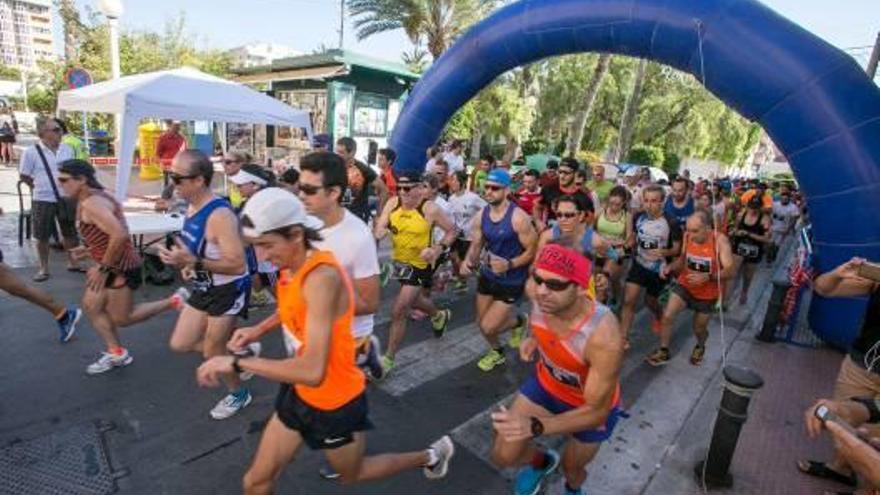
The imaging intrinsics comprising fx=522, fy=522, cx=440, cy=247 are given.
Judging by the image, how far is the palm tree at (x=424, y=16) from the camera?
69.2 ft

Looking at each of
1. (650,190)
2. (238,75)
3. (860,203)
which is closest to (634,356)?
(650,190)

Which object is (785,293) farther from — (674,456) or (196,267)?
(196,267)

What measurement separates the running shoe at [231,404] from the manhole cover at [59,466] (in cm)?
75

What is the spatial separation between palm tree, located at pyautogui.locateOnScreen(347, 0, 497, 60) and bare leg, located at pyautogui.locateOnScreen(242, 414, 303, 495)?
2099cm

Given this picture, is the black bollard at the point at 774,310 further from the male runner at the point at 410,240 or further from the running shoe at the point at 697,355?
the male runner at the point at 410,240

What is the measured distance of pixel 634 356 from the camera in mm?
5980

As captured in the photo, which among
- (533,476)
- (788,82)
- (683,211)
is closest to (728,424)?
(533,476)

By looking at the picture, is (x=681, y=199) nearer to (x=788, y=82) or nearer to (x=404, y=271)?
(x=788, y=82)

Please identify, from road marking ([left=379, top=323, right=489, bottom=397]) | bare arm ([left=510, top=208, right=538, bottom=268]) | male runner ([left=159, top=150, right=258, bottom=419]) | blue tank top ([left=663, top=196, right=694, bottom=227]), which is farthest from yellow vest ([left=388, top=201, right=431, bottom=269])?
blue tank top ([left=663, top=196, right=694, bottom=227])

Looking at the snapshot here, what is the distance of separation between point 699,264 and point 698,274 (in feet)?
0.35

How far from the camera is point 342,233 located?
10.6ft

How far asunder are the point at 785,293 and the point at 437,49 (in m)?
18.2

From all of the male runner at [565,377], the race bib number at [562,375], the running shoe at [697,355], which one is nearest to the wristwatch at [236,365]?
the male runner at [565,377]

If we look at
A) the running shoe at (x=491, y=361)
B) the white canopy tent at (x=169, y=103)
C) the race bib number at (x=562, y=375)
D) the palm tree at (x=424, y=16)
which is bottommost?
the running shoe at (x=491, y=361)
